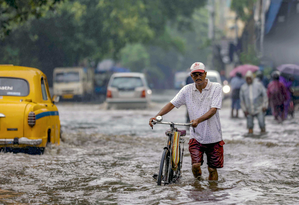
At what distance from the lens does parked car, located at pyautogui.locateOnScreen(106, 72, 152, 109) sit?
915 inches

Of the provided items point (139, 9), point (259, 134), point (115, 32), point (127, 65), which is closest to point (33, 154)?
point (259, 134)

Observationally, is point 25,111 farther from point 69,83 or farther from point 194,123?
point 69,83

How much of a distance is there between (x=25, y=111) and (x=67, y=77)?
926 inches

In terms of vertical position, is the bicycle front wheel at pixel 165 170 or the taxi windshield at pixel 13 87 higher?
the taxi windshield at pixel 13 87

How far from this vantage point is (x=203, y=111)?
681 cm

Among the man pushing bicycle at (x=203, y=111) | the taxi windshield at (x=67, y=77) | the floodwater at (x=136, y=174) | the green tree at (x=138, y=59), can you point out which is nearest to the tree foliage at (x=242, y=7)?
the taxi windshield at (x=67, y=77)

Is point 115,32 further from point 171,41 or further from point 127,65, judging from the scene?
point 127,65

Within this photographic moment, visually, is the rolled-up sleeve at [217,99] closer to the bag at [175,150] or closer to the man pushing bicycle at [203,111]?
the man pushing bicycle at [203,111]

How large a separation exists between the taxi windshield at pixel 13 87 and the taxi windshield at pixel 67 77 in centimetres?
2238

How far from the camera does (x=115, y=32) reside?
122 ft

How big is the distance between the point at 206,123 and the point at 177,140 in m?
0.41

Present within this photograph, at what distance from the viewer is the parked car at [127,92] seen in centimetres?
2323

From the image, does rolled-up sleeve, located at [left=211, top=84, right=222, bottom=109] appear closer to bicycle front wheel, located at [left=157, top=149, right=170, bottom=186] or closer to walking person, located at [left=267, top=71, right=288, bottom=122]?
bicycle front wheel, located at [left=157, top=149, right=170, bottom=186]

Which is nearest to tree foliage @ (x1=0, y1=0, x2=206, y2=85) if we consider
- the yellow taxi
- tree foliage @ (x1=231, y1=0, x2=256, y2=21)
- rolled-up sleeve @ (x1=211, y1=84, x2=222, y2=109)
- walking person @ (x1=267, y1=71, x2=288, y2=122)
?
tree foliage @ (x1=231, y1=0, x2=256, y2=21)
